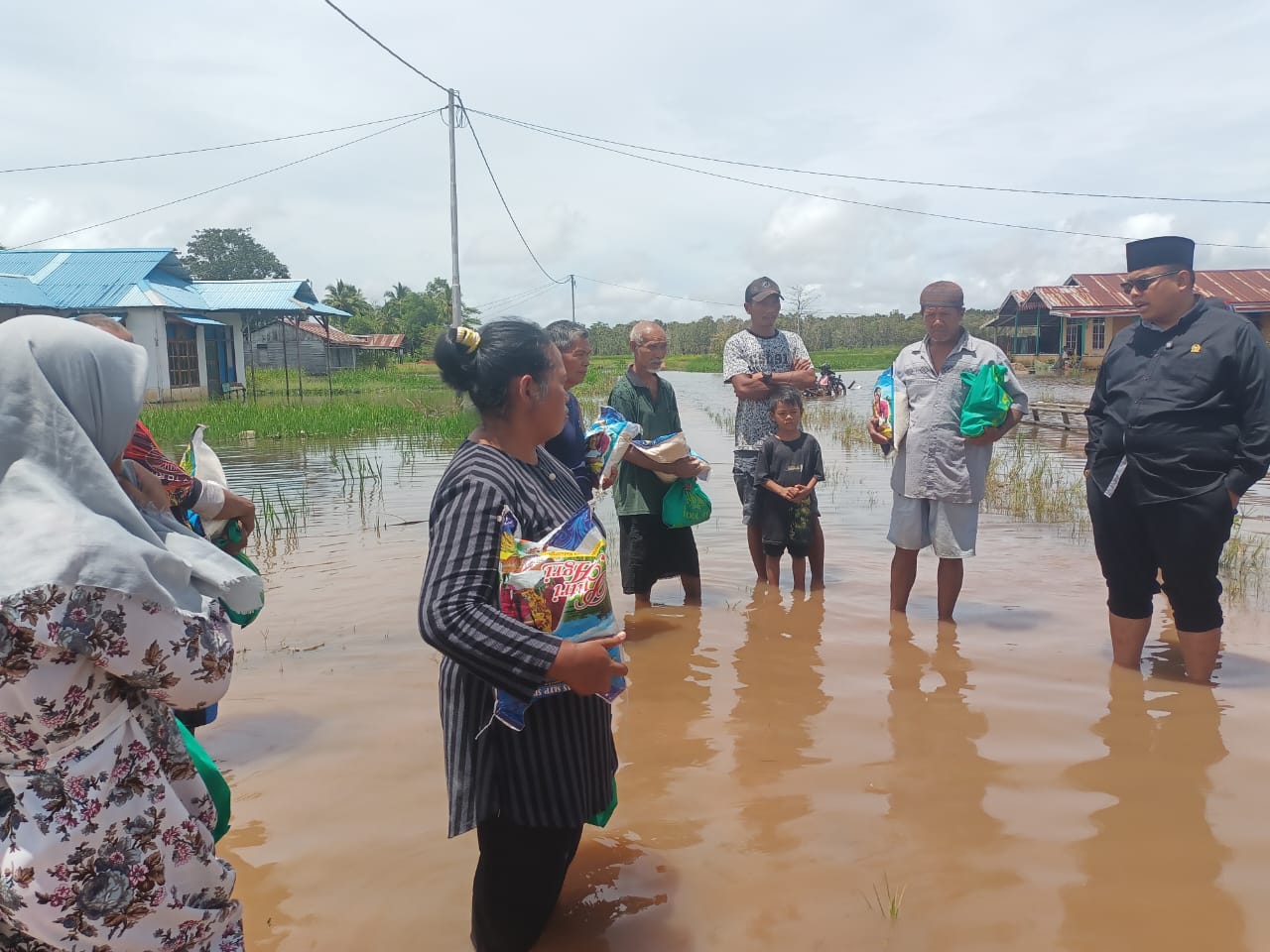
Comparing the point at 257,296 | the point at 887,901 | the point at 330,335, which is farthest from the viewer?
the point at 330,335

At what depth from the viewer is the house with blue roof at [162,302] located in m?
21.9

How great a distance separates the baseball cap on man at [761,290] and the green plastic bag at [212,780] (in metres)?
4.27

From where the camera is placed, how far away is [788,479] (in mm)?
5383

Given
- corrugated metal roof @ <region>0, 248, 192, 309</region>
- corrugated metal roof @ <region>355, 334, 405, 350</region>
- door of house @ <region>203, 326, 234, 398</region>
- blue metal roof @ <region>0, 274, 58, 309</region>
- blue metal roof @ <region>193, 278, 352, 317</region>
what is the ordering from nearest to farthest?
blue metal roof @ <region>0, 274, 58, 309</region>
corrugated metal roof @ <region>0, 248, 192, 309</region>
blue metal roof @ <region>193, 278, 352, 317</region>
door of house @ <region>203, 326, 234, 398</region>
corrugated metal roof @ <region>355, 334, 405, 350</region>

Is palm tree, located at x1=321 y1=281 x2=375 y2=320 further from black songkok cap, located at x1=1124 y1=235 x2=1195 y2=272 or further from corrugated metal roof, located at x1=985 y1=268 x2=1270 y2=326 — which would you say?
black songkok cap, located at x1=1124 y1=235 x2=1195 y2=272

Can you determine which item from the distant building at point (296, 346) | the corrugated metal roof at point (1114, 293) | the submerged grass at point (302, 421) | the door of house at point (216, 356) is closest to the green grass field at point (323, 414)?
the submerged grass at point (302, 421)

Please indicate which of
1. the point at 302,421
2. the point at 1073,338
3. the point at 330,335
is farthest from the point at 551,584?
the point at 330,335

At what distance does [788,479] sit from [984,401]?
127cm

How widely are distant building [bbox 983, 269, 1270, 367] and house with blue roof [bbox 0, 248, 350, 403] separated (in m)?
23.6

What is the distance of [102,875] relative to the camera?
1396mm

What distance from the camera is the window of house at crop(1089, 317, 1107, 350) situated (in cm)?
3200

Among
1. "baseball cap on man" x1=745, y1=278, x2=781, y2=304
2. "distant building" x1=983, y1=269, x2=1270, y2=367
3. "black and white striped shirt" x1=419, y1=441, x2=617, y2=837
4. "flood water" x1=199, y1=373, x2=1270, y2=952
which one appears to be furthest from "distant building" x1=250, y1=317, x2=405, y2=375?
"black and white striped shirt" x1=419, y1=441, x2=617, y2=837

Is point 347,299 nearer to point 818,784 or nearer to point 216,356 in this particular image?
point 216,356

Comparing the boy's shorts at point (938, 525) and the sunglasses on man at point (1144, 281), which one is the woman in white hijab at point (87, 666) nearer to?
the sunglasses on man at point (1144, 281)
